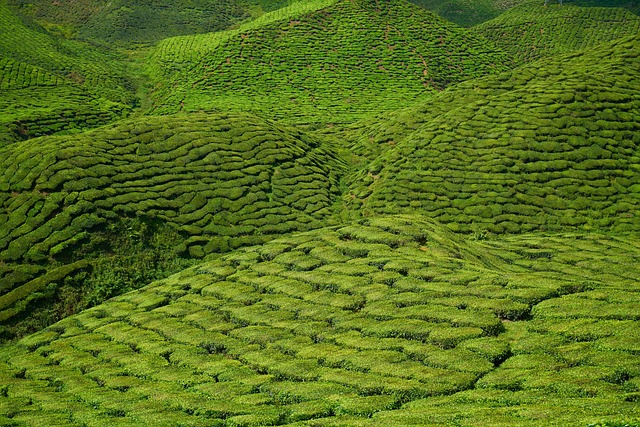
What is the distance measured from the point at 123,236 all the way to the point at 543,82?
107 feet

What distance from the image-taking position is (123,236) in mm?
25141

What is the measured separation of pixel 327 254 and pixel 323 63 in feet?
157

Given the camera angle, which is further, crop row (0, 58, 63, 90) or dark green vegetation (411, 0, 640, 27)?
dark green vegetation (411, 0, 640, 27)

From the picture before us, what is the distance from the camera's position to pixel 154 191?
28016 millimetres

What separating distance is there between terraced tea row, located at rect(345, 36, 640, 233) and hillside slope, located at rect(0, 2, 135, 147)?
28.7 m

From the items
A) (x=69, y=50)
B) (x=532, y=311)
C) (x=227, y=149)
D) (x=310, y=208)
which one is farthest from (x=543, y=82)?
(x=69, y=50)

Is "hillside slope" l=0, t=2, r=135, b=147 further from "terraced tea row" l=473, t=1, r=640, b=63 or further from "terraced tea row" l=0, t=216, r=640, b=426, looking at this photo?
"terraced tea row" l=473, t=1, r=640, b=63

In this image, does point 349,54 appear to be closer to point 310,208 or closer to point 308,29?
point 308,29

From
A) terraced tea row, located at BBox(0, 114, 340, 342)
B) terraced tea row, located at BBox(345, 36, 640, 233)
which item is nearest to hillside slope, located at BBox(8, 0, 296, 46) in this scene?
terraced tea row, located at BBox(0, 114, 340, 342)

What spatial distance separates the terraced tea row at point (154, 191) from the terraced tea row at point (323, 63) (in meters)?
17.5

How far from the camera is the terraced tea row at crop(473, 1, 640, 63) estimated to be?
262 ft

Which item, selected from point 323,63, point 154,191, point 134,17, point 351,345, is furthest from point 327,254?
point 134,17

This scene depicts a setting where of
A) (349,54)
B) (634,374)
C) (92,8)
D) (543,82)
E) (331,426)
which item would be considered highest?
(92,8)

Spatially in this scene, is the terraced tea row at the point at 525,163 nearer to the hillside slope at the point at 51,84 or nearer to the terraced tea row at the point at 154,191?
the terraced tea row at the point at 154,191
